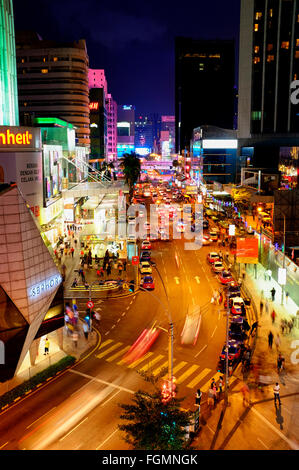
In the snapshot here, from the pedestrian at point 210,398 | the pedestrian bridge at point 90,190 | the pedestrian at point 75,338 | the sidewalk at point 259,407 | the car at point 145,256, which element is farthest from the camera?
the pedestrian bridge at point 90,190

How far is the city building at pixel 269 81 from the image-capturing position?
8888cm

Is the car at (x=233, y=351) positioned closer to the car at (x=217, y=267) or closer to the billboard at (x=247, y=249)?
the billboard at (x=247, y=249)

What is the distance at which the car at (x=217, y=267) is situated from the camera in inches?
1809

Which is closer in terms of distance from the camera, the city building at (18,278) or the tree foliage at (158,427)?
the tree foliage at (158,427)

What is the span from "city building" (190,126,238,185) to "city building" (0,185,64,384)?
309 ft

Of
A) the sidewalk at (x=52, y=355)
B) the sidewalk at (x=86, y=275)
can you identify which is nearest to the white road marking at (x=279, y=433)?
the sidewalk at (x=52, y=355)

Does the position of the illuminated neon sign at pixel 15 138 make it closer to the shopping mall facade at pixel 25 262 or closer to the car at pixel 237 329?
the shopping mall facade at pixel 25 262

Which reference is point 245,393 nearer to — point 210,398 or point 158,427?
point 210,398

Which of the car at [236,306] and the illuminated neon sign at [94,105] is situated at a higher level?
the illuminated neon sign at [94,105]

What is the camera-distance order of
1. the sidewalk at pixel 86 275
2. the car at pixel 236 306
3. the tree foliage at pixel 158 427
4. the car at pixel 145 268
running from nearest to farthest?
the tree foliage at pixel 158 427, the car at pixel 236 306, the sidewalk at pixel 86 275, the car at pixel 145 268

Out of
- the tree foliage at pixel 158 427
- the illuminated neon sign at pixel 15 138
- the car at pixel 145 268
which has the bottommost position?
the car at pixel 145 268

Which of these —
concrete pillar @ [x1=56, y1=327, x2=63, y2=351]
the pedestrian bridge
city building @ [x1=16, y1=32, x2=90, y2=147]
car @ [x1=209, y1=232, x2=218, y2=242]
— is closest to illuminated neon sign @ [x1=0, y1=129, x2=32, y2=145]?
concrete pillar @ [x1=56, y1=327, x2=63, y2=351]

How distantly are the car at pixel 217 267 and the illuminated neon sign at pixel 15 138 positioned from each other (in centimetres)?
2268
